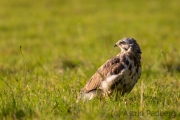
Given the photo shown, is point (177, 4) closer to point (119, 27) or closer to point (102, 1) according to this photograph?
point (102, 1)

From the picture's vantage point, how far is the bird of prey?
223 inches

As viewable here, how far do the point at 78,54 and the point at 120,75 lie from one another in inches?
248

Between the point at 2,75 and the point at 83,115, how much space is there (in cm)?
422

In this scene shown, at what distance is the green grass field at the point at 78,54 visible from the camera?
511cm

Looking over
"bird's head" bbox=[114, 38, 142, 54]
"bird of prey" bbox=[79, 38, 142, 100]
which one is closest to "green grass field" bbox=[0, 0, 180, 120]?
"bird of prey" bbox=[79, 38, 142, 100]

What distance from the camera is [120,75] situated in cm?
562

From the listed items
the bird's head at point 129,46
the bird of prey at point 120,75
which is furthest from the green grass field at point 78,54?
the bird's head at point 129,46

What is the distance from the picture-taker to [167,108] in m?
5.17

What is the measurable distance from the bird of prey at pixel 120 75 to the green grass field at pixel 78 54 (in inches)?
5.9

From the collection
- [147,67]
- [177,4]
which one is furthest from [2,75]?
[177,4]

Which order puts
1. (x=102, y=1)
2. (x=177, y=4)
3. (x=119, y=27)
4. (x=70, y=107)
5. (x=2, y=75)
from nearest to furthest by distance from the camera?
(x=70, y=107), (x=2, y=75), (x=119, y=27), (x=177, y=4), (x=102, y=1)

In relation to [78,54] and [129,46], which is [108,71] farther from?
[78,54]

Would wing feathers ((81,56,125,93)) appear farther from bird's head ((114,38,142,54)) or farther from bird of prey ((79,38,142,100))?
bird's head ((114,38,142,54))

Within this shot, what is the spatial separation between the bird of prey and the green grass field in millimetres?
150
